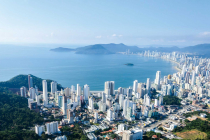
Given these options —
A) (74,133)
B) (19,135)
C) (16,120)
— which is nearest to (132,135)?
(74,133)

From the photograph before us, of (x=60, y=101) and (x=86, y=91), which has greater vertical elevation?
(x=86, y=91)

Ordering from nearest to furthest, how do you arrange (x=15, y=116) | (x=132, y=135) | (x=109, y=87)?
1. (x=132, y=135)
2. (x=15, y=116)
3. (x=109, y=87)

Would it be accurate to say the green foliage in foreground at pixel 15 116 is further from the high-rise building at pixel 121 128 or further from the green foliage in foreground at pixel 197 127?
the green foliage in foreground at pixel 197 127

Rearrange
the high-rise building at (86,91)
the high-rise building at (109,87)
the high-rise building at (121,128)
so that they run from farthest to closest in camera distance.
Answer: the high-rise building at (109,87) < the high-rise building at (86,91) < the high-rise building at (121,128)

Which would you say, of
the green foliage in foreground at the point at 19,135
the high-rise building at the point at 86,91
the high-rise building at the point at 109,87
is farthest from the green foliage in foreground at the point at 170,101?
the green foliage in foreground at the point at 19,135

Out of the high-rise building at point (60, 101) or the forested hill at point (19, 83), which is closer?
the high-rise building at point (60, 101)

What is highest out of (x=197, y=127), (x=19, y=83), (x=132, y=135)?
(x=19, y=83)

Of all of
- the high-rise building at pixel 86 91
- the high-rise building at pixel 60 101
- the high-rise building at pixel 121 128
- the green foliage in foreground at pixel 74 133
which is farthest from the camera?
the high-rise building at pixel 86 91

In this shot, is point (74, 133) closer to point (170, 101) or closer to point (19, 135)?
point (19, 135)
